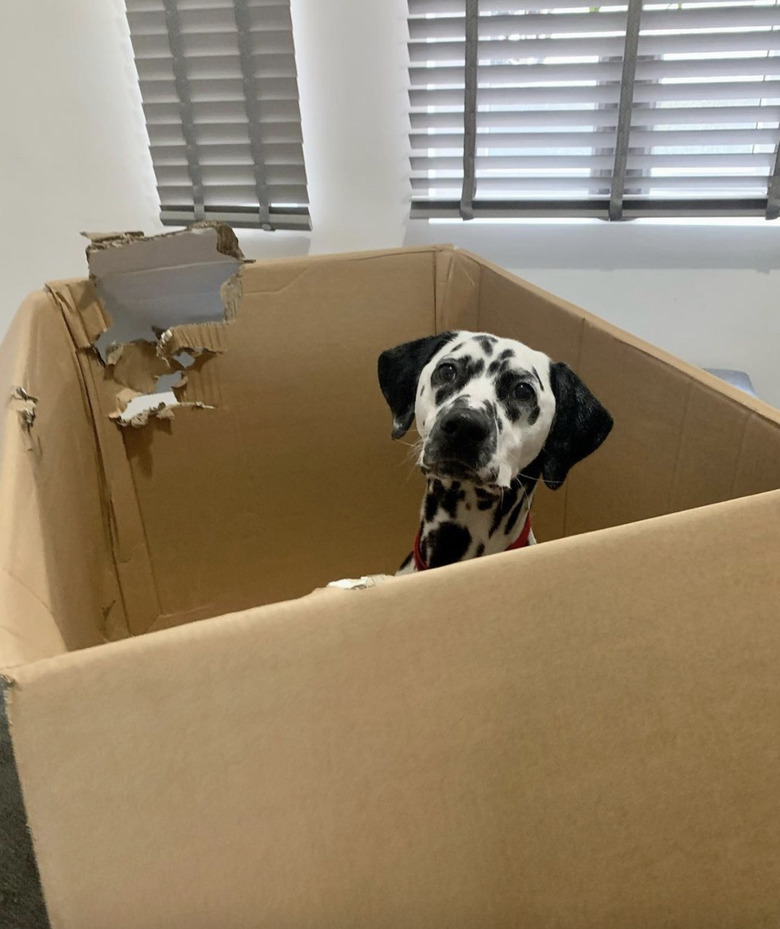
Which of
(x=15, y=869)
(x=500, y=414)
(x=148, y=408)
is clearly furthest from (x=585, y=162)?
(x=15, y=869)

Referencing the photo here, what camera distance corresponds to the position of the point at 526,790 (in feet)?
1.67

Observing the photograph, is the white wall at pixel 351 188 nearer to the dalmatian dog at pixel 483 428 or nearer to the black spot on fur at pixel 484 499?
the dalmatian dog at pixel 483 428

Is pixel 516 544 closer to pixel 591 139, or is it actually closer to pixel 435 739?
pixel 435 739

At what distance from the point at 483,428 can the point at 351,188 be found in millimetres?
898

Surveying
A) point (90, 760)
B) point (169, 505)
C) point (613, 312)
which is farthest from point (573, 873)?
point (613, 312)

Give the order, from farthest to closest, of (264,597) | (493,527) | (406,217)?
(406,217), (264,597), (493,527)

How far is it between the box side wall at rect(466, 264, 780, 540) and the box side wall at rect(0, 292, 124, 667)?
26.3 inches

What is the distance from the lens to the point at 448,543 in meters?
1.12

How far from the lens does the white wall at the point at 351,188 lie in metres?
1.51

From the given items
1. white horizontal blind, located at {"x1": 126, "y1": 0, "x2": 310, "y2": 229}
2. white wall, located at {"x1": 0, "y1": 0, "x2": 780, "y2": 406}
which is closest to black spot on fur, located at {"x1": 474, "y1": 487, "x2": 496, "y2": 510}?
white wall, located at {"x1": 0, "y1": 0, "x2": 780, "y2": 406}

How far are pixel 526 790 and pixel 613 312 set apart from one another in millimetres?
1339

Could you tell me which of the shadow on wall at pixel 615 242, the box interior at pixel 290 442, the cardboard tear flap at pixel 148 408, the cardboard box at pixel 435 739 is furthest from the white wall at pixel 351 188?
the cardboard box at pixel 435 739

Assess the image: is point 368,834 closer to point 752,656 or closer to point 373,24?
point 752,656

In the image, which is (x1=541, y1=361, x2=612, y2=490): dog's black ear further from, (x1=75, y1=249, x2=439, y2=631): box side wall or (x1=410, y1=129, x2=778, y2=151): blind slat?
(x1=410, y1=129, x2=778, y2=151): blind slat
